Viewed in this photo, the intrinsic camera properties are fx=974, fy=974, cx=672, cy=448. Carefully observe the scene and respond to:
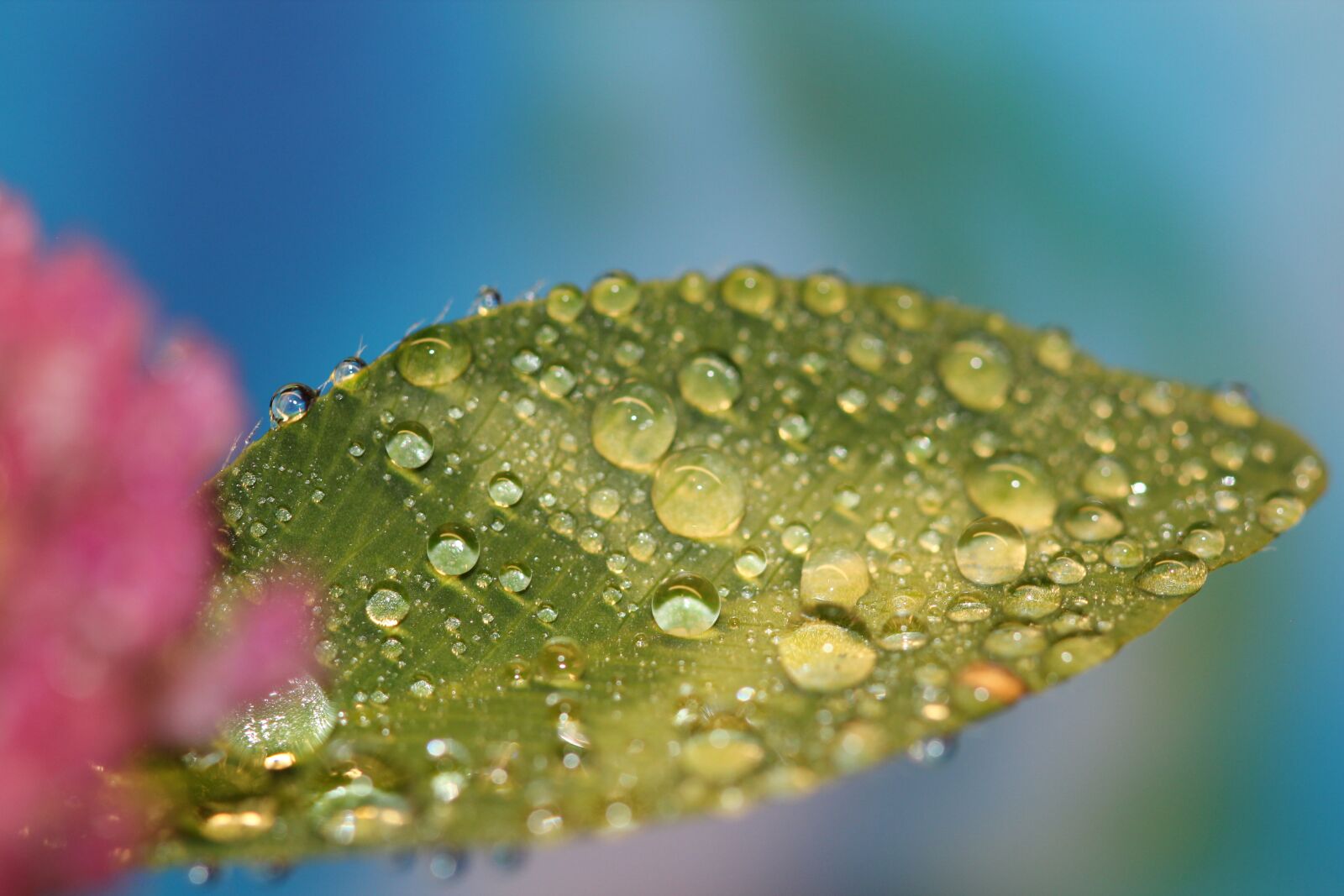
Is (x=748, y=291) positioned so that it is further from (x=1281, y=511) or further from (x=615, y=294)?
(x=1281, y=511)

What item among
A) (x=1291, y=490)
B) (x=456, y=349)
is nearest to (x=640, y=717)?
(x=456, y=349)

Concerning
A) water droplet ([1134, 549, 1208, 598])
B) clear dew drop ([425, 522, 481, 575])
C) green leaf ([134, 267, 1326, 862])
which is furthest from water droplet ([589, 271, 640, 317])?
water droplet ([1134, 549, 1208, 598])

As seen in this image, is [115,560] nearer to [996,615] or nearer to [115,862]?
[115,862]

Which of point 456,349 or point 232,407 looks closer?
point 456,349

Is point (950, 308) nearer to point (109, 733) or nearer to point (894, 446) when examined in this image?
point (894, 446)

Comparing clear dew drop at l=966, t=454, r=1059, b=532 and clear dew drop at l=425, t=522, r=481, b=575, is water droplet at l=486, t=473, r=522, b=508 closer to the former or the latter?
clear dew drop at l=425, t=522, r=481, b=575

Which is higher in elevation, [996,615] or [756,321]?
[756,321]
